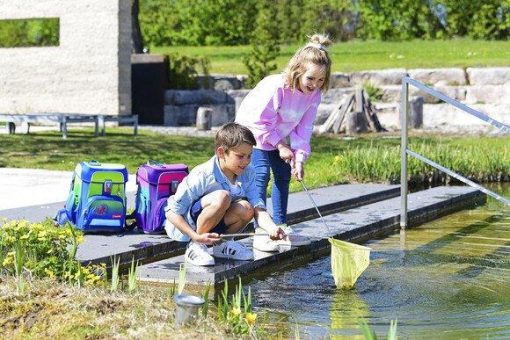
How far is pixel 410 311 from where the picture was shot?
5238mm

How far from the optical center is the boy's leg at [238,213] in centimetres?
588

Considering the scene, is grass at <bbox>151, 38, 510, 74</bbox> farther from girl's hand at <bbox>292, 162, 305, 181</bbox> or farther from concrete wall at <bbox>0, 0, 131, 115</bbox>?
girl's hand at <bbox>292, 162, 305, 181</bbox>

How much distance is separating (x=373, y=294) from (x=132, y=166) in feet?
20.3

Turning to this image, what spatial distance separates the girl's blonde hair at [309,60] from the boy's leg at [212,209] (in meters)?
1.02

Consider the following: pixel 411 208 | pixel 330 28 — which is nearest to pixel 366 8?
pixel 330 28

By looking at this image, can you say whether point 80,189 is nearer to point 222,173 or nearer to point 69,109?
point 222,173

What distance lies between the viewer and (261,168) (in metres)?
6.75

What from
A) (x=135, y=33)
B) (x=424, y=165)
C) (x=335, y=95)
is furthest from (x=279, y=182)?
(x=135, y=33)

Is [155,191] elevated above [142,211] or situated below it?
above

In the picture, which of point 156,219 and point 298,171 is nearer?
point 298,171

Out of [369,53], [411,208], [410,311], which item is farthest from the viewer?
[369,53]

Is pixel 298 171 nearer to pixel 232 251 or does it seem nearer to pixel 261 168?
pixel 261 168

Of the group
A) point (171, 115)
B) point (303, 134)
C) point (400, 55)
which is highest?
point (400, 55)

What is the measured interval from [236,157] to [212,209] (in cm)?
30
